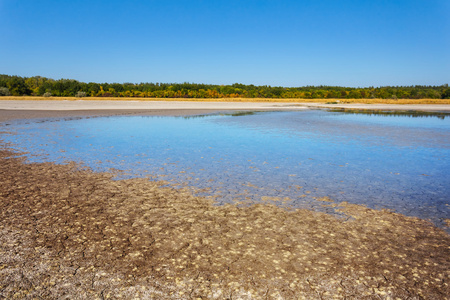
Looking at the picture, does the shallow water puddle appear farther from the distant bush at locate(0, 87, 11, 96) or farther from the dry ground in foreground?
the distant bush at locate(0, 87, 11, 96)

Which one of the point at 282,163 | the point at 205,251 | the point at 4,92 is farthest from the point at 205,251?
the point at 4,92

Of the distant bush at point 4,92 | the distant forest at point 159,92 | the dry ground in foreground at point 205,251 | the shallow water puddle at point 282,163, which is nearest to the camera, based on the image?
the dry ground in foreground at point 205,251

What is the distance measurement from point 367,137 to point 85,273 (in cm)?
1608

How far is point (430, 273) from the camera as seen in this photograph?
3.96 m

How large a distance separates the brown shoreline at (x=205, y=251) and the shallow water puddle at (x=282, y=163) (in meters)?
0.96

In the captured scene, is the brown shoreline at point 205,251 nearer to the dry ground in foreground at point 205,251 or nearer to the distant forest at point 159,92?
the dry ground in foreground at point 205,251

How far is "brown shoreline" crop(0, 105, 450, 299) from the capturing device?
361cm

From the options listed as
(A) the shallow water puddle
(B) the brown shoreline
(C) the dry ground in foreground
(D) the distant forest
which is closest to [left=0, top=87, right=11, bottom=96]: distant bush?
(D) the distant forest

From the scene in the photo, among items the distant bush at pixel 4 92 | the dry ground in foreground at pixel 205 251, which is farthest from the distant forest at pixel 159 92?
the dry ground in foreground at pixel 205 251

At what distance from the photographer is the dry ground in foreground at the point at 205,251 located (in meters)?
3.60

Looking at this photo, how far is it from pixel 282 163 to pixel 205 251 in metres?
6.32

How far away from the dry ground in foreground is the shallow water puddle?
3.21 ft

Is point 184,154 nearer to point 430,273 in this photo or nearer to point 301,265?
point 301,265

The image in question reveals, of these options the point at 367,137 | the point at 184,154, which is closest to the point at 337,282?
the point at 184,154
